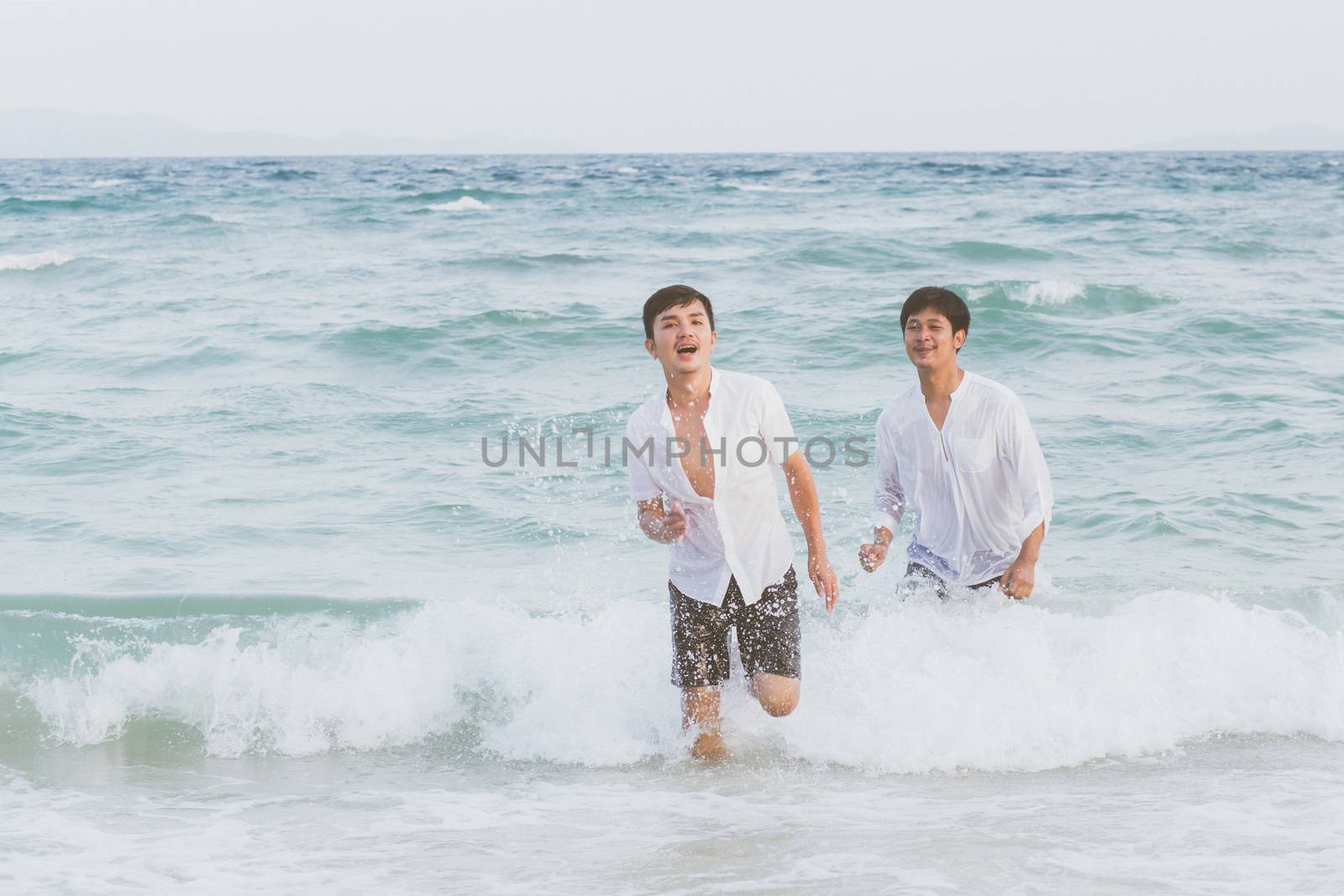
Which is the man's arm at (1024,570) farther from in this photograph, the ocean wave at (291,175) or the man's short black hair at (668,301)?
the ocean wave at (291,175)

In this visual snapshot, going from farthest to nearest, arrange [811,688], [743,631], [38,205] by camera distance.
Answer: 1. [38,205]
2. [811,688]
3. [743,631]

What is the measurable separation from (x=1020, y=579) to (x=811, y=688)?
108cm

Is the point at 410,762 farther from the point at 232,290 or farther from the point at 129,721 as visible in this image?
the point at 232,290

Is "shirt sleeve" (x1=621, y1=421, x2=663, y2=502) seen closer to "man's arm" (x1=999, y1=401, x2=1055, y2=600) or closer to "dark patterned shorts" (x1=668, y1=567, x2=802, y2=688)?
"dark patterned shorts" (x1=668, y1=567, x2=802, y2=688)

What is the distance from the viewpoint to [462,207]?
3133 centimetres

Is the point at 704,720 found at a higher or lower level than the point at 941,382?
lower

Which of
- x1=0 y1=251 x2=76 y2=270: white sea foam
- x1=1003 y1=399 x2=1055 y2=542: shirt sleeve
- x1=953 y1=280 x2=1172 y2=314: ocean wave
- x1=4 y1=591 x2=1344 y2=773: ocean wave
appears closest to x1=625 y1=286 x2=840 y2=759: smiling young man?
x1=4 y1=591 x2=1344 y2=773: ocean wave

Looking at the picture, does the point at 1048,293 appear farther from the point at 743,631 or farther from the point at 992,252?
the point at 743,631

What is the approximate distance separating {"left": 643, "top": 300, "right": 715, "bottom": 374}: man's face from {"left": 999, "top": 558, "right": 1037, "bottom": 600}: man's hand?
1.37 m

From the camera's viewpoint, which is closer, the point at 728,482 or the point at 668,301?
the point at 668,301

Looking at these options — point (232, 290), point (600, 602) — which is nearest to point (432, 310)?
point (232, 290)

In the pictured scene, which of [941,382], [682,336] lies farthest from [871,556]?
[682,336]

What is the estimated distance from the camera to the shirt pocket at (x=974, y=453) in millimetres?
4508

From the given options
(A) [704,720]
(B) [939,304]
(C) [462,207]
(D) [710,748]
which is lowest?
(D) [710,748]
